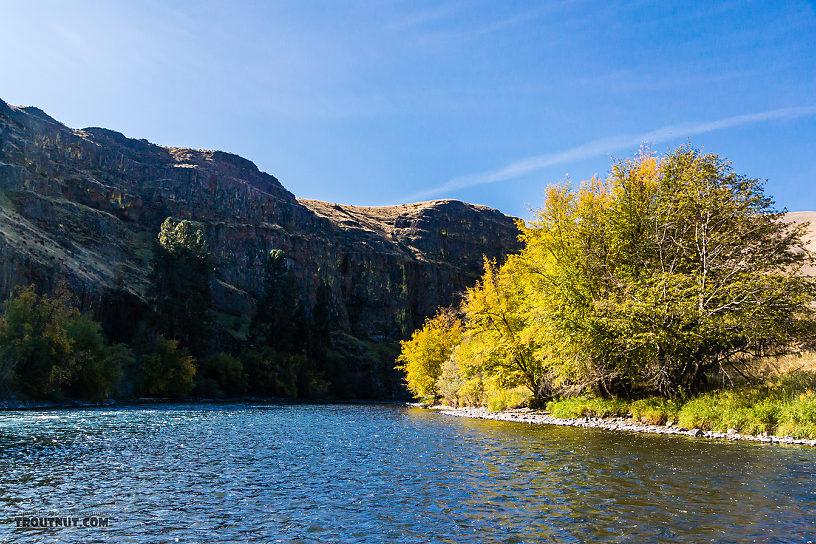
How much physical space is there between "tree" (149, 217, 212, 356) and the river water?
234 ft

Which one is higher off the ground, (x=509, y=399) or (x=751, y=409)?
(x=751, y=409)

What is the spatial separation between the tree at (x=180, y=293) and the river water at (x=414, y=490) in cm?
7118

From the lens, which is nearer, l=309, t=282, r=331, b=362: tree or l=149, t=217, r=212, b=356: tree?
l=149, t=217, r=212, b=356: tree

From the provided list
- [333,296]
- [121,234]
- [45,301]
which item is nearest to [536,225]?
[45,301]

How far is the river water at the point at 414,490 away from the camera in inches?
448

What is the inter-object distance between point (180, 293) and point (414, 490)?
91.3m

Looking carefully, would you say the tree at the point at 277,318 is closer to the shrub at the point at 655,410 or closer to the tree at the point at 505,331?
the tree at the point at 505,331

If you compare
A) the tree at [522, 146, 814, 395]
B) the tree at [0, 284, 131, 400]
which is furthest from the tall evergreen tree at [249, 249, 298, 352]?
the tree at [522, 146, 814, 395]

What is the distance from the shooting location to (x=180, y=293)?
96500 mm

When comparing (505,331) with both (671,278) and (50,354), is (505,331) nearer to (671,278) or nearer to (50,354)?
(671,278)

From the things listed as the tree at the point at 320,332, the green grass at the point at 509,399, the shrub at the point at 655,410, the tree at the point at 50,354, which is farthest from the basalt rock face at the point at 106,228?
the shrub at the point at 655,410

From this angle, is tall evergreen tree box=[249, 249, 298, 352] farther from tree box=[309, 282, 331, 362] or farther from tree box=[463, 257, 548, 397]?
tree box=[463, 257, 548, 397]

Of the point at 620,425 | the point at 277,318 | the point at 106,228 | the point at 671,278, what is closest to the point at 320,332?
the point at 277,318

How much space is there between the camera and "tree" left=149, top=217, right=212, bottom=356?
94.8 m
